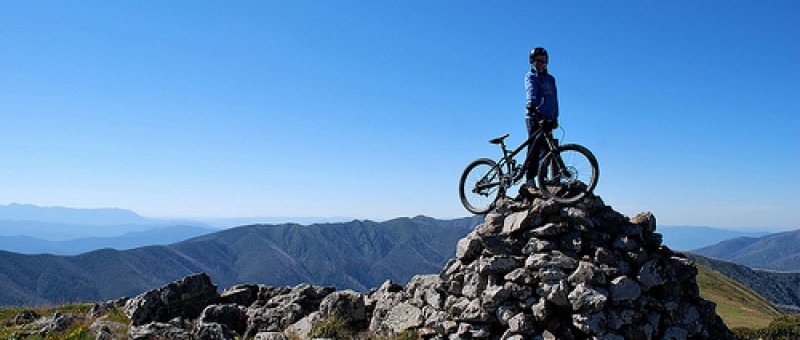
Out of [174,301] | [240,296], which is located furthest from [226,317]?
[240,296]

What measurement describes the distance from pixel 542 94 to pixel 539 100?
0.21 meters

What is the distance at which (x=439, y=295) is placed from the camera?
573 inches

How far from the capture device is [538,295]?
12359 mm

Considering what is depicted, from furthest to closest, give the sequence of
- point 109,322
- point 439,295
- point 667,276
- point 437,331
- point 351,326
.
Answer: point 109,322 → point 351,326 → point 439,295 → point 437,331 → point 667,276

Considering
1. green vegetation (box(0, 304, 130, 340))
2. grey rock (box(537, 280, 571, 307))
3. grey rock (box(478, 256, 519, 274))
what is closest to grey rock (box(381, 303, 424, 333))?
grey rock (box(478, 256, 519, 274))

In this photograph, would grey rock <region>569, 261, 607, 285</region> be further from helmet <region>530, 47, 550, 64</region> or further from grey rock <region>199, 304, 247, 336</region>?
grey rock <region>199, 304, 247, 336</region>

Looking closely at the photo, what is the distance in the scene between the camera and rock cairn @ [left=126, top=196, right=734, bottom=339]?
462 inches

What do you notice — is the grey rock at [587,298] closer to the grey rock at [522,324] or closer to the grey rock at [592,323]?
the grey rock at [592,323]

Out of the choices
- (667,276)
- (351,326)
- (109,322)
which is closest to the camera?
(667,276)

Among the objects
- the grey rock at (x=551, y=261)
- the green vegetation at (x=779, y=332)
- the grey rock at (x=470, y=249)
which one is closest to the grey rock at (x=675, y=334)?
the grey rock at (x=551, y=261)

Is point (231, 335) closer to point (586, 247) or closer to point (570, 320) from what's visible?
point (570, 320)

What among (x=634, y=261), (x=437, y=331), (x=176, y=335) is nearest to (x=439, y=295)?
(x=437, y=331)

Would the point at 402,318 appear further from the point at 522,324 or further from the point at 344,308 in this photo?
the point at 522,324

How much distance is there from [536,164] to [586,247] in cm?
299
